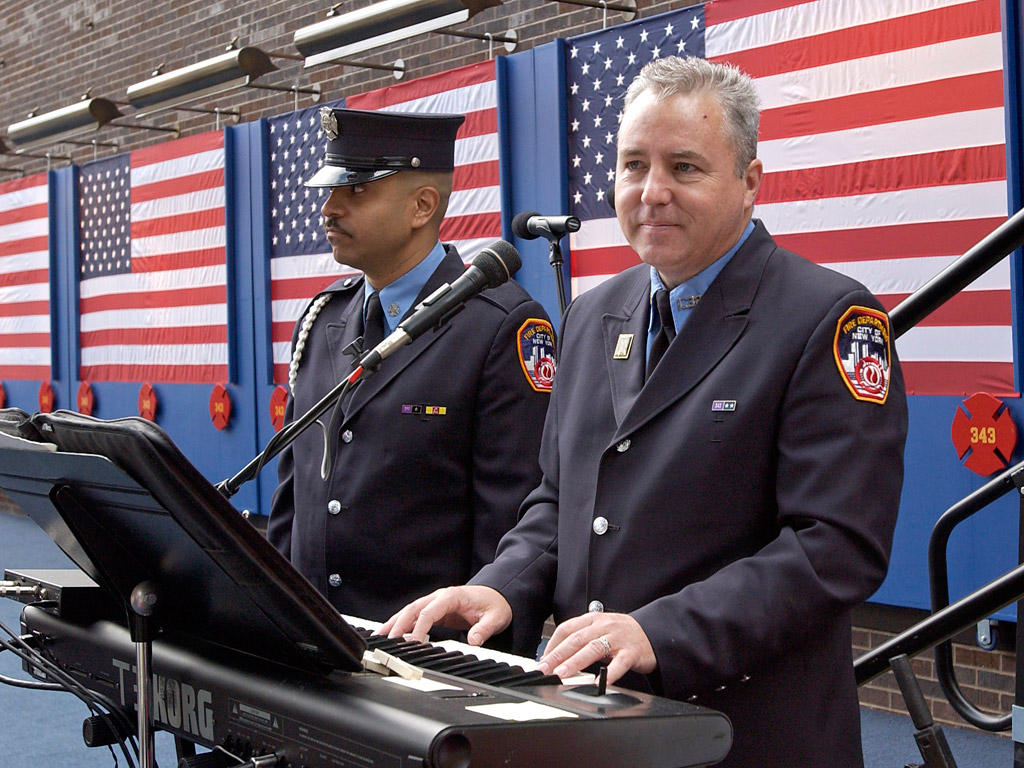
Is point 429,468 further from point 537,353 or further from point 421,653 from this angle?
point 421,653

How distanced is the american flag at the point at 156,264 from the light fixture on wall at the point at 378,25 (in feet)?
5.12

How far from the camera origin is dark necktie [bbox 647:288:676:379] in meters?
1.67

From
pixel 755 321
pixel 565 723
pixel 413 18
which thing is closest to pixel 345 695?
pixel 565 723

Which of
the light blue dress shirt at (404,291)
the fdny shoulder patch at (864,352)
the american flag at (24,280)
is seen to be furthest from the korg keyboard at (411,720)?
the american flag at (24,280)

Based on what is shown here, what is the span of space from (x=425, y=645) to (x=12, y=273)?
28.7 ft

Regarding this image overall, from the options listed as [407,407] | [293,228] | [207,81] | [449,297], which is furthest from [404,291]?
[207,81]

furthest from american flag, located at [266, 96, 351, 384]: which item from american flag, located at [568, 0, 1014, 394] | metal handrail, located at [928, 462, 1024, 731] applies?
metal handrail, located at [928, 462, 1024, 731]

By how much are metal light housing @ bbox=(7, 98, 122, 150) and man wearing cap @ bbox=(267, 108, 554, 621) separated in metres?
5.68

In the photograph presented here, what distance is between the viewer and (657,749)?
1.12m

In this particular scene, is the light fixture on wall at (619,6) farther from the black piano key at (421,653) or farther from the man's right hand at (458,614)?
the black piano key at (421,653)

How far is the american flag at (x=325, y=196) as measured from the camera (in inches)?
216

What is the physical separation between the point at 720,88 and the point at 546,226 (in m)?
1.78

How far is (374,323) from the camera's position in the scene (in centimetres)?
247

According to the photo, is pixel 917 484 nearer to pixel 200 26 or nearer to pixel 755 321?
pixel 755 321
